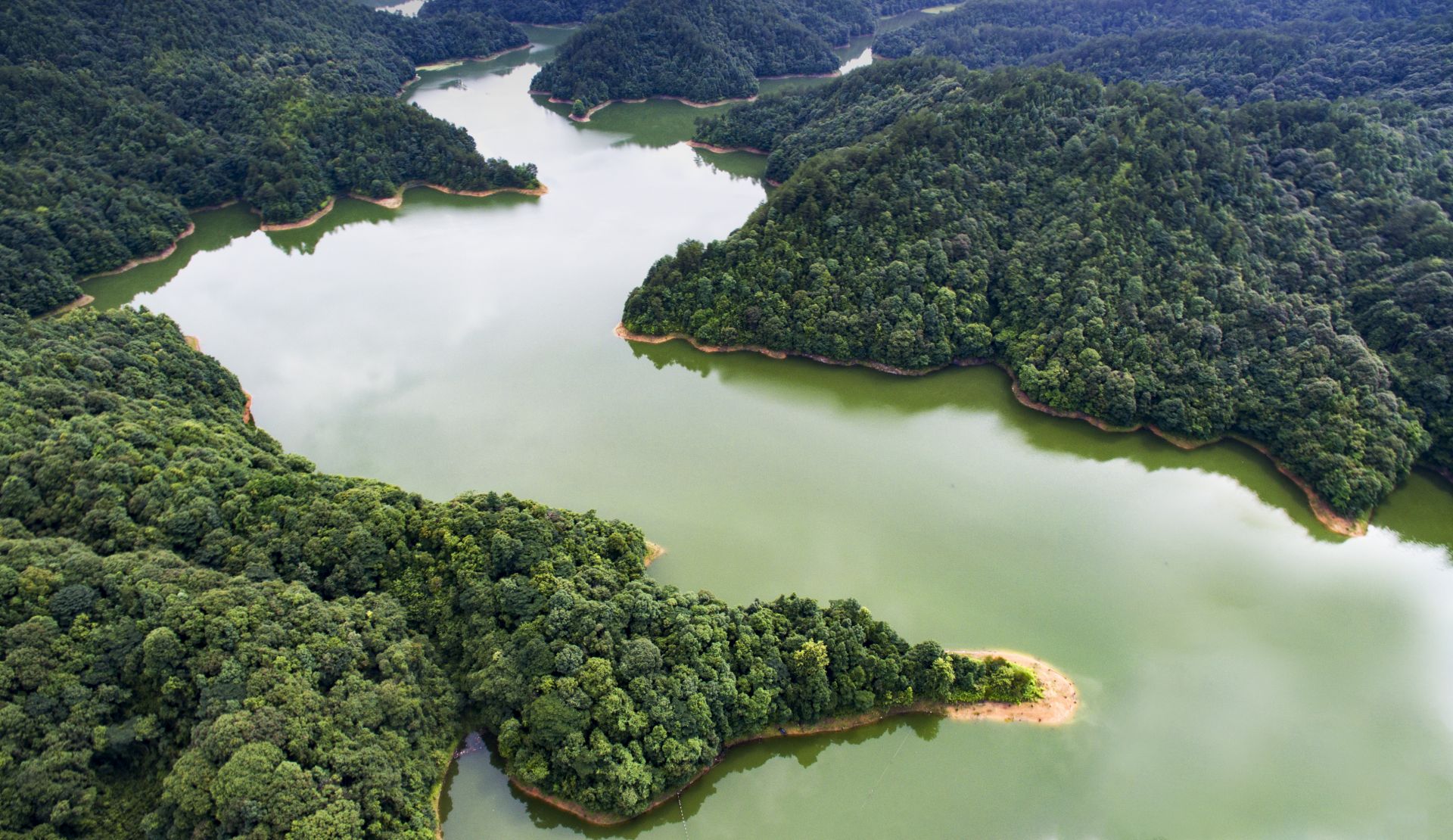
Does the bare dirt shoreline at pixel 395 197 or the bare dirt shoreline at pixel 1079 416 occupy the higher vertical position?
the bare dirt shoreline at pixel 395 197

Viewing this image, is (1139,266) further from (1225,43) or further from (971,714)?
(1225,43)

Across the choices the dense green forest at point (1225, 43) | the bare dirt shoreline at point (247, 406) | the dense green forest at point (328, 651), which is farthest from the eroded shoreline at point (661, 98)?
the dense green forest at point (328, 651)

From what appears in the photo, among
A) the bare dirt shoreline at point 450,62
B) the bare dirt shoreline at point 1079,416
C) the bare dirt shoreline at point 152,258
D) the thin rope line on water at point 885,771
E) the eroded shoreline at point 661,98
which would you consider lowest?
the thin rope line on water at point 885,771

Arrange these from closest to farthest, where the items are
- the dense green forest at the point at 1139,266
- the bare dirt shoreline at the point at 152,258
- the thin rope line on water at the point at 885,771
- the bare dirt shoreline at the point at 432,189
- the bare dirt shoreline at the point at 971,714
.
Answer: the thin rope line on water at the point at 885,771, the bare dirt shoreline at the point at 971,714, the dense green forest at the point at 1139,266, the bare dirt shoreline at the point at 152,258, the bare dirt shoreline at the point at 432,189

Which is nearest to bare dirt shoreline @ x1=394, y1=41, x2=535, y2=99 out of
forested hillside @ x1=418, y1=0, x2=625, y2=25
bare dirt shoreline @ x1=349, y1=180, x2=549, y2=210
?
forested hillside @ x1=418, y1=0, x2=625, y2=25

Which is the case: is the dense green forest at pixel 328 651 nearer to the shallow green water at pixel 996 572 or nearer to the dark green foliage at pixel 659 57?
the shallow green water at pixel 996 572

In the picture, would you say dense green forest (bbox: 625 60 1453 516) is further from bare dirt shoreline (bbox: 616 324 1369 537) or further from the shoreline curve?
the shoreline curve

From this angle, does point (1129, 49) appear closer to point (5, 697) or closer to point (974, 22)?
point (974, 22)

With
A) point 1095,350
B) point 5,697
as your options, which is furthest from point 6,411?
point 1095,350
